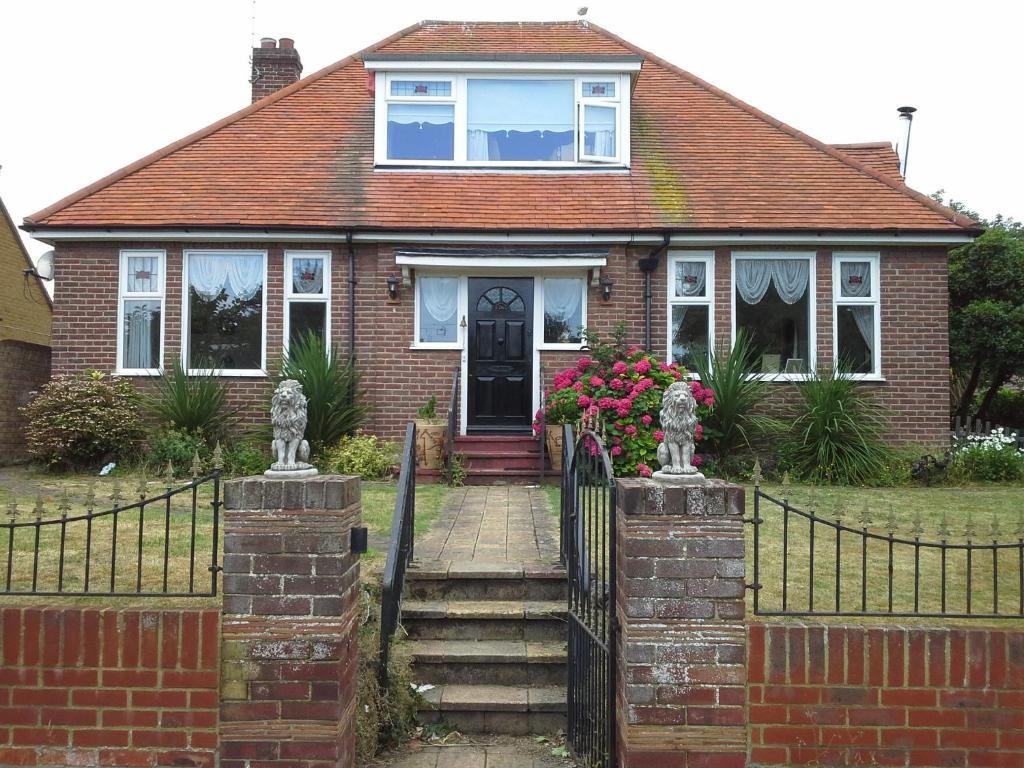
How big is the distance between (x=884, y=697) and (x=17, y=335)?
20043mm

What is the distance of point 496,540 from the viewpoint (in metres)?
6.24

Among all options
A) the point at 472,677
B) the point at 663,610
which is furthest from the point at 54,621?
the point at 663,610

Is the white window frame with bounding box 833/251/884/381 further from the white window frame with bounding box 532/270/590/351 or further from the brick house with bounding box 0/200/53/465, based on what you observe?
the brick house with bounding box 0/200/53/465

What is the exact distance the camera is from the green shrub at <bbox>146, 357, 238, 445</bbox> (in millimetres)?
10555

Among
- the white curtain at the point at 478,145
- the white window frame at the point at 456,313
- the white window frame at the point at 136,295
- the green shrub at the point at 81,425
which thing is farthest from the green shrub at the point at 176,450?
the white curtain at the point at 478,145

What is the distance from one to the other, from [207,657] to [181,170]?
10464 mm

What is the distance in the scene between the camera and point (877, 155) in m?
14.1

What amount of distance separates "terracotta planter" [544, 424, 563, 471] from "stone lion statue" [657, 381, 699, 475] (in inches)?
244

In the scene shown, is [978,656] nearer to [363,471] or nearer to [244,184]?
[363,471]

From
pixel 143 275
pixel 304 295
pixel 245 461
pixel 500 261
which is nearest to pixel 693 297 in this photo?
pixel 500 261

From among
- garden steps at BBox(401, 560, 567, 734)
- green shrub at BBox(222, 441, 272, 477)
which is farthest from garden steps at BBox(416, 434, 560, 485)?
garden steps at BBox(401, 560, 567, 734)

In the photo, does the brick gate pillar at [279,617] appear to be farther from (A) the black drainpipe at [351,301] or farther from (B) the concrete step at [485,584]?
(A) the black drainpipe at [351,301]

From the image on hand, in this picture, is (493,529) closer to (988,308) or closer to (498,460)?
(498,460)

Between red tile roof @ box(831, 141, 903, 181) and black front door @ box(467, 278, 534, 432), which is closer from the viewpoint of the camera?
black front door @ box(467, 278, 534, 432)
